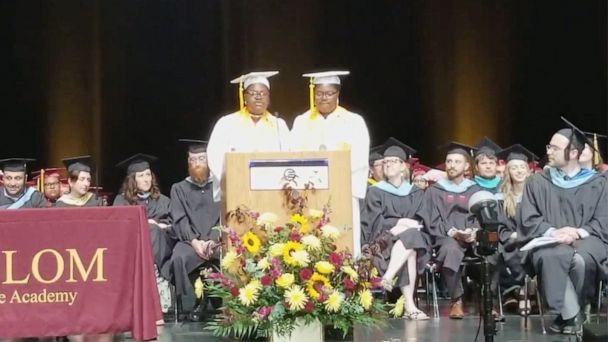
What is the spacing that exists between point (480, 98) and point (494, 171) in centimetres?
353

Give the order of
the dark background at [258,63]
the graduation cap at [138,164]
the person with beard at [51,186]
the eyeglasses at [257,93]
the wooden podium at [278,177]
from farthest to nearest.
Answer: the dark background at [258,63] < the person with beard at [51,186] < the graduation cap at [138,164] < the eyeglasses at [257,93] < the wooden podium at [278,177]

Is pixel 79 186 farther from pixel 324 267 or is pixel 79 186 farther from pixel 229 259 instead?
pixel 324 267

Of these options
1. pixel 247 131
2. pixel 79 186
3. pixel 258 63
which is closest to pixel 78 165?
pixel 79 186

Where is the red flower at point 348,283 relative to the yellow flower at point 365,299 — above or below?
above

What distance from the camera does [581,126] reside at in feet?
34.2

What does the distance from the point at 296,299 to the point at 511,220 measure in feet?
8.88

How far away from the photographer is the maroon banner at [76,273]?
14.7 ft

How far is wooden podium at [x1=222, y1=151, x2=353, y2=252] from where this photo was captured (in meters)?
5.00

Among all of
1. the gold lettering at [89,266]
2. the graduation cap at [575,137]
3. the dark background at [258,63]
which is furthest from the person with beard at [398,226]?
the dark background at [258,63]

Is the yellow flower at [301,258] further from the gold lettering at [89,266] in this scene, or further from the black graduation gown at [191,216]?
the black graduation gown at [191,216]

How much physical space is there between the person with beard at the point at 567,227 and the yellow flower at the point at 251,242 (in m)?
1.87

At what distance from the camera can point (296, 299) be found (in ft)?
15.1

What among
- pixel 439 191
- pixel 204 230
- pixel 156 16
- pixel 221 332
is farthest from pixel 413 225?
pixel 156 16

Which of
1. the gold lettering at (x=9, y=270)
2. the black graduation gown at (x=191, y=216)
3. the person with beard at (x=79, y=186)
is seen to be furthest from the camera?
the person with beard at (x=79, y=186)
